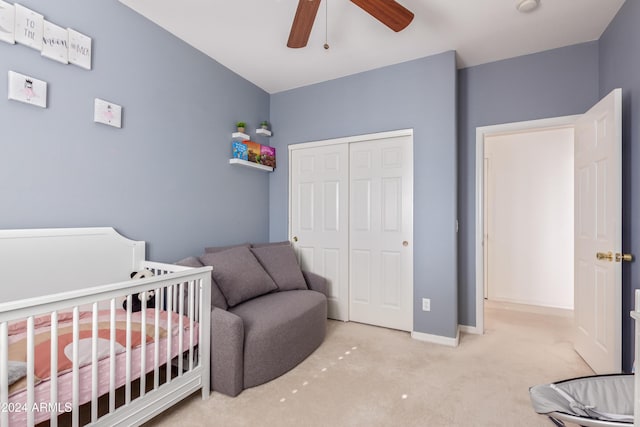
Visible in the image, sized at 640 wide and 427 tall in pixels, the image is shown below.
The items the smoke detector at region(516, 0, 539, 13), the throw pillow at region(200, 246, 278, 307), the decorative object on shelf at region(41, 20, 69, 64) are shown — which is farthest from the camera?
the throw pillow at region(200, 246, 278, 307)

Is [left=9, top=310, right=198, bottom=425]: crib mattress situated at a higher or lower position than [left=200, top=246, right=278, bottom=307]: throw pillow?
lower

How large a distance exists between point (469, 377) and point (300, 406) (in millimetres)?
1164

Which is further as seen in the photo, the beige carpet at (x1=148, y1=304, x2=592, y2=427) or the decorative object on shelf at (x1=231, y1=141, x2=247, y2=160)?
the decorative object on shelf at (x1=231, y1=141, x2=247, y2=160)

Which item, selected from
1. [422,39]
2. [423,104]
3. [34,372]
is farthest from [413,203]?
[34,372]

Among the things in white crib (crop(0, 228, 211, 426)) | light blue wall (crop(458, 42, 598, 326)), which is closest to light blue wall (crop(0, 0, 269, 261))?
white crib (crop(0, 228, 211, 426))

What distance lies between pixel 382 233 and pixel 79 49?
2.64 metres

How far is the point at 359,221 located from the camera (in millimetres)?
3164

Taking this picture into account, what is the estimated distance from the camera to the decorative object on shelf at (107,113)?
195 cm

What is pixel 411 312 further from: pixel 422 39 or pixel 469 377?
pixel 422 39

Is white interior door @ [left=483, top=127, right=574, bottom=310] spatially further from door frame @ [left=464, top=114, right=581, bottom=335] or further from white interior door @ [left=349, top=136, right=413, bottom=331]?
white interior door @ [left=349, top=136, right=413, bottom=331]

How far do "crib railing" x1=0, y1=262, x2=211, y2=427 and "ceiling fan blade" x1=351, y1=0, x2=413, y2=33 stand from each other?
5.56ft

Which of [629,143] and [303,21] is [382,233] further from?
[303,21]

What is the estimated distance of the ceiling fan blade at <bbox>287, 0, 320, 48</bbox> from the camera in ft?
5.11

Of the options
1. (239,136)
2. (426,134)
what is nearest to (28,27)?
(239,136)
